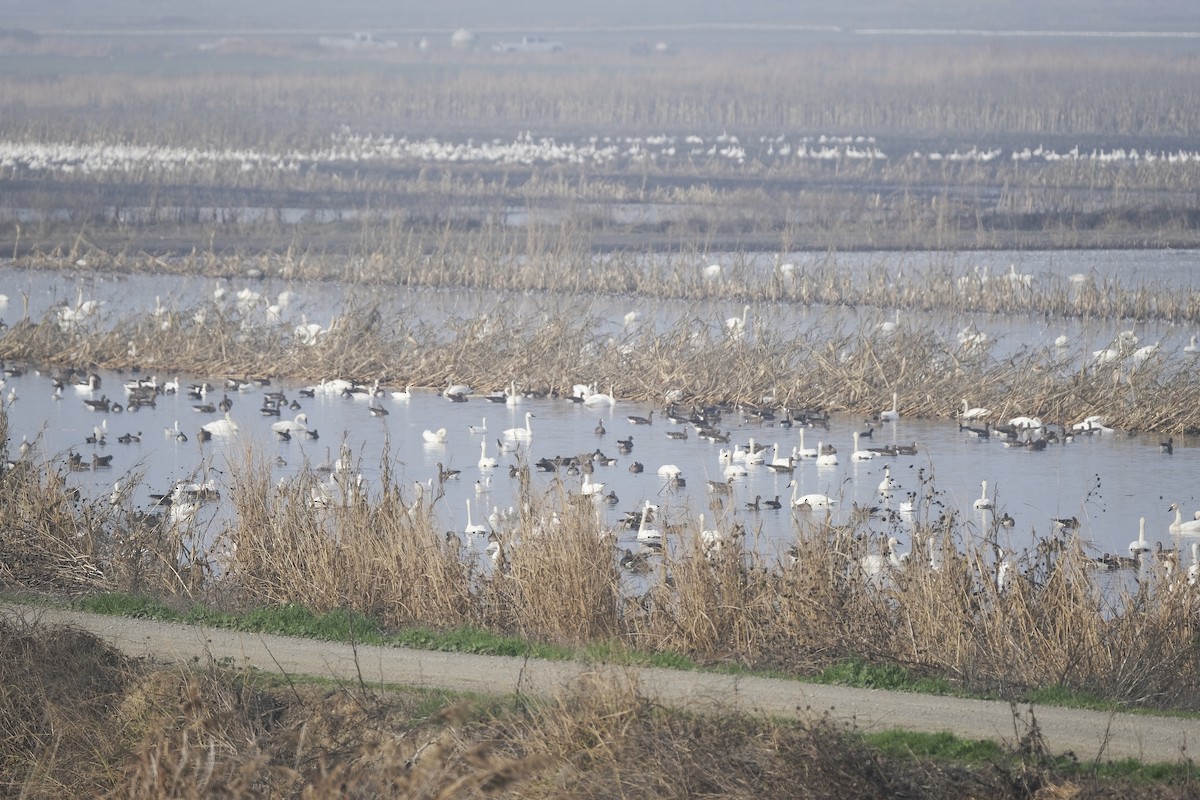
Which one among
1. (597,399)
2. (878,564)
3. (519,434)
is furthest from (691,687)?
(597,399)

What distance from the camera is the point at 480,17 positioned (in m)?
196

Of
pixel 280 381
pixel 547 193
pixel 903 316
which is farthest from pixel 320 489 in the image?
pixel 547 193

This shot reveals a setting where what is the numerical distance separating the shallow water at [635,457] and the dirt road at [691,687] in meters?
2.81

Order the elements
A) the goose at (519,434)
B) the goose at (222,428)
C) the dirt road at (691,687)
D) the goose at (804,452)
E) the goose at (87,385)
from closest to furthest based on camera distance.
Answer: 1. the dirt road at (691,687)
2. the goose at (804,452)
3. the goose at (519,434)
4. the goose at (222,428)
5. the goose at (87,385)

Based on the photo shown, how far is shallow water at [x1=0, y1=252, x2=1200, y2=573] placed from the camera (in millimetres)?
19344

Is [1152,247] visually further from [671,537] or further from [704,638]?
[704,638]

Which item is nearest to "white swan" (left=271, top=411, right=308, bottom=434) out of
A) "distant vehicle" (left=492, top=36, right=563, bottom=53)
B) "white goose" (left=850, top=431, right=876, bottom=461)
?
"white goose" (left=850, top=431, right=876, bottom=461)

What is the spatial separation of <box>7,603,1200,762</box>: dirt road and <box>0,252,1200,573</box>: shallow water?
2813 mm

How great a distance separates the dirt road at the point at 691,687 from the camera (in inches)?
398

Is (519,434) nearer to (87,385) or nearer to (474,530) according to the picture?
(474,530)

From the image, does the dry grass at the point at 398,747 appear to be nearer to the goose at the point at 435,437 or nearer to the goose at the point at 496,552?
the goose at the point at 496,552

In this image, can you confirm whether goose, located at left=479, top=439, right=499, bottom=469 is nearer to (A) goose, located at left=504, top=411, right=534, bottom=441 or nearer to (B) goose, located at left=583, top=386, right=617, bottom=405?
(A) goose, located at left=504, top=411, right=534, bottom=441

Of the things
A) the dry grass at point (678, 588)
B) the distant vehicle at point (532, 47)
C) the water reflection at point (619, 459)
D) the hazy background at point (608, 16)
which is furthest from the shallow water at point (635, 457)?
the hazy background at point (608, 16)

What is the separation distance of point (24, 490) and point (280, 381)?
14471 mm
